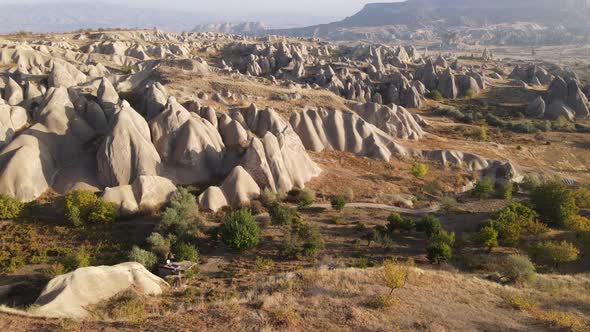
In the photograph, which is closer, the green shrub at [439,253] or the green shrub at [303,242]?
the green shrub at [439,253]

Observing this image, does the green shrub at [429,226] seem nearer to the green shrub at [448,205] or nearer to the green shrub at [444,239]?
the green shrub at [444,239]

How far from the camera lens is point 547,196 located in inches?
1222

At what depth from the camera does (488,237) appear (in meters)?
26.7

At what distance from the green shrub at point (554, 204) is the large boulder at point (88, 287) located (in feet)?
92.0

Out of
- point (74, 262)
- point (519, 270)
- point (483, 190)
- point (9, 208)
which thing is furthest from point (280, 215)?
point (483, 190)

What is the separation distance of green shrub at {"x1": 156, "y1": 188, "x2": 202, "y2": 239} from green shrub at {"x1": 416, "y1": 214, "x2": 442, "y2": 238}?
15.8m

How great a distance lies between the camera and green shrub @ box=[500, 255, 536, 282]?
22172 mm

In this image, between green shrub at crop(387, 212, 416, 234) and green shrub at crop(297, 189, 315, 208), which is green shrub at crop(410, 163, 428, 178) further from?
green shrub at crop(297, 189, 315, 208)

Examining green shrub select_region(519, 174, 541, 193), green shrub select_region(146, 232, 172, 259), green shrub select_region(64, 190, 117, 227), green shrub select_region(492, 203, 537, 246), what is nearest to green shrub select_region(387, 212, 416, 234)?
green shrub select_region(492, 203, 537, 246)

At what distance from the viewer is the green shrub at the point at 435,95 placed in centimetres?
Answer: 8344

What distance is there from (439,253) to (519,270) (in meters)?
4.41

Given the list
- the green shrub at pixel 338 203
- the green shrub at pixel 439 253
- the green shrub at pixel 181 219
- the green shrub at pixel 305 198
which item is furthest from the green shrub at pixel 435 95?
the green shrub at pixel 181 219

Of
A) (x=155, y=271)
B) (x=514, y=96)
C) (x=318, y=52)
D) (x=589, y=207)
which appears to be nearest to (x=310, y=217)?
(x=155, y=271)

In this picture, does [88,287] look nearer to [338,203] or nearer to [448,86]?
[338,203]
